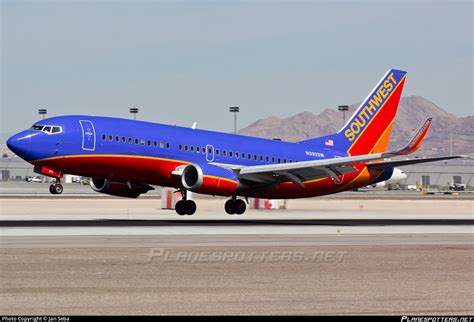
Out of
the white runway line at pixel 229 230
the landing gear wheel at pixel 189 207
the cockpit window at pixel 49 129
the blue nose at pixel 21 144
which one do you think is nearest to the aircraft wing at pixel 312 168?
the landing gear wheel at pixel 189 207

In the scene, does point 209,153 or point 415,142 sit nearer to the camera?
point 415,142

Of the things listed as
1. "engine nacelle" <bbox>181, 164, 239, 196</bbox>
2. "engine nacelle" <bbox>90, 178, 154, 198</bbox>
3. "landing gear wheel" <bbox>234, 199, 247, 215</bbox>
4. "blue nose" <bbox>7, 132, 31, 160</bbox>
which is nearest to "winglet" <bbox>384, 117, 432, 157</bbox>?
"engine nacelle" <bbox>181, 164, 239, 196</bbox>

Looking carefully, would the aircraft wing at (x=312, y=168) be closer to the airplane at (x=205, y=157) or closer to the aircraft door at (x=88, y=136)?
the airplane at (x=205, y=157)

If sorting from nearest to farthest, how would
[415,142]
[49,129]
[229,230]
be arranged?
[229,230]
[49,129]
[415,142]

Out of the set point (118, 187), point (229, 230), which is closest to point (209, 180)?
point (229, 230)

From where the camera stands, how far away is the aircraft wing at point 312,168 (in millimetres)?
46719

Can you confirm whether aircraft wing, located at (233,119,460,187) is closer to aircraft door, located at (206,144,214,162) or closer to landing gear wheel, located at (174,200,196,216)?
aircraft door, located at (206,144,214,162)

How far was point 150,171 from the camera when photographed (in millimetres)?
46125

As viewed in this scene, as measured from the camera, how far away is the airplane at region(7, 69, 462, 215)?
44031mm

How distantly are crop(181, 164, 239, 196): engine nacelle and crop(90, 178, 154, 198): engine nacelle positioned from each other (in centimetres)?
468

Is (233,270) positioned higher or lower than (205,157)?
lower

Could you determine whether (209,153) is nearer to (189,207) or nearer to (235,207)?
(189,207)

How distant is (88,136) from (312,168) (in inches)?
498

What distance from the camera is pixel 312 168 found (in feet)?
157
